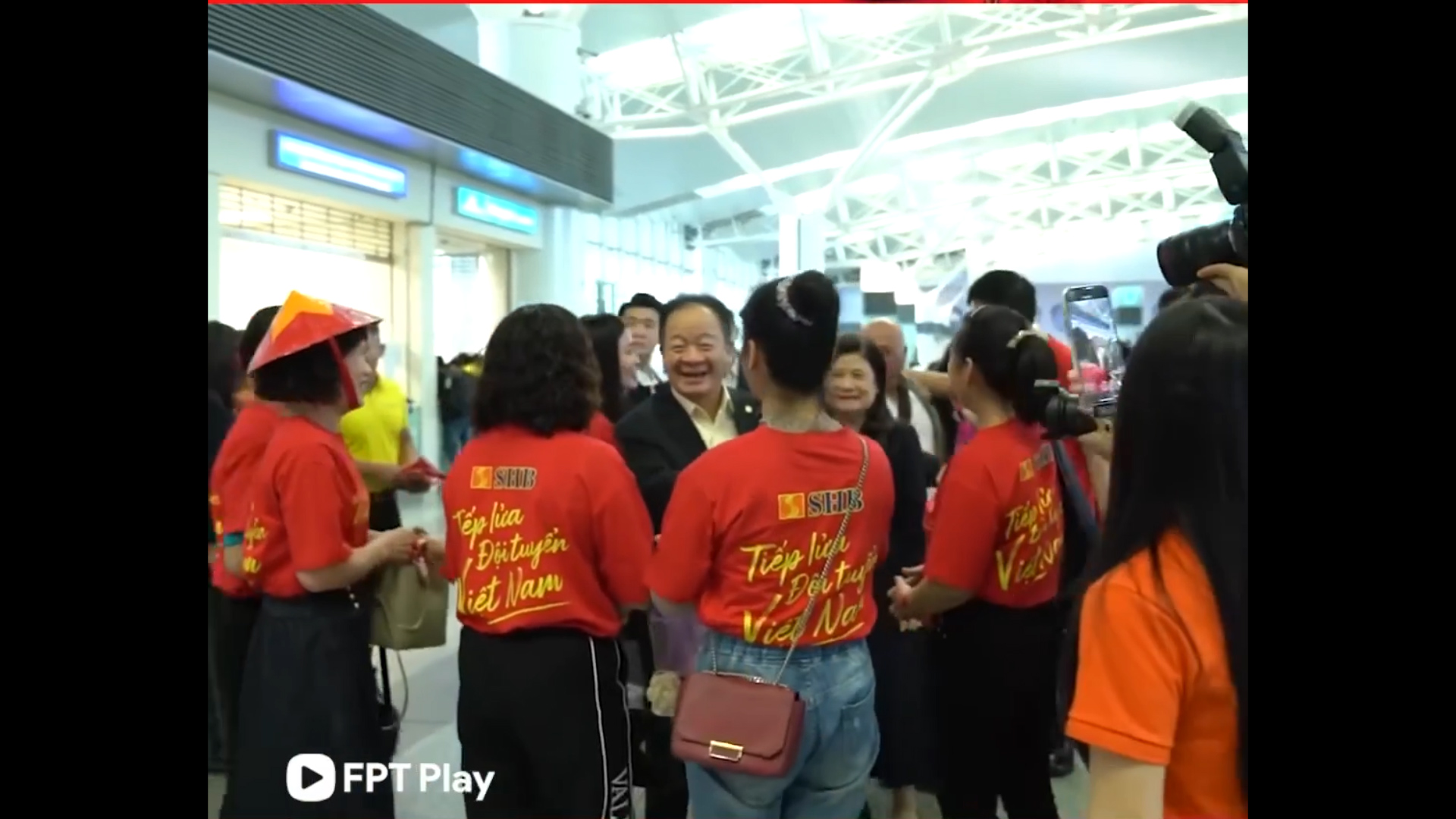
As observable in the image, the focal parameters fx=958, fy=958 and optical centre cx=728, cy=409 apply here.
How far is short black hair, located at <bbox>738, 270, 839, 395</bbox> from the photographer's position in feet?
4.83

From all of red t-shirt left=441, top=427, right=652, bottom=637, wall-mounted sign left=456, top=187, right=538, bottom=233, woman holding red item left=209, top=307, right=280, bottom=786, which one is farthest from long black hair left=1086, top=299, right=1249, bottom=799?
wall-mounted sign left=456, top=187, right=538, bottom=233

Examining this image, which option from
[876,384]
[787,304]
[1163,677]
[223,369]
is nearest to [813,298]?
[787,304]

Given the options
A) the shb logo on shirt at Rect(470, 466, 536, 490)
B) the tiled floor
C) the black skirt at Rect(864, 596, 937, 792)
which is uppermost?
the shb logo on shirt at Rect(470, 466, 536, 490)

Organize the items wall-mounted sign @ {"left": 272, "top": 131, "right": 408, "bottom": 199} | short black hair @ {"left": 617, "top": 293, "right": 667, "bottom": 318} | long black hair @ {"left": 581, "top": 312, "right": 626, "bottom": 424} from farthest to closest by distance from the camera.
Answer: wall-mounted sign @ {"left": 272, "top": 131, "right": 408, "bottom": 199} → short black hair @ {"left": 617, "top": 293, "right": 667, "bottom": 318} → long black hair @ {"left": 581, "top": 312, "right": 626, "bottom": 424}

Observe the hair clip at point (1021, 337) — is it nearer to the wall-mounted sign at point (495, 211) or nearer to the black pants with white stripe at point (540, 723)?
the black pants with white stripe at point (540, 723)

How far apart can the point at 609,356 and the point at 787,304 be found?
1210 millimetres

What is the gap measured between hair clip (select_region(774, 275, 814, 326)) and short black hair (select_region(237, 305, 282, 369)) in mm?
1221

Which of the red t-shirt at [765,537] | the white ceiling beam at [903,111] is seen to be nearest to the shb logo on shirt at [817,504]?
the red t-shirt at [765,537]

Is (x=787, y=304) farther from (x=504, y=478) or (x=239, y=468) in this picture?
(x=239, y=468)

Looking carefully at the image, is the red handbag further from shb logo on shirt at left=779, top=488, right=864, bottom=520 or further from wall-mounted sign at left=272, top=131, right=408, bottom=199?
wall-mounted sign at left=272, top=131, right=408, bottom=199

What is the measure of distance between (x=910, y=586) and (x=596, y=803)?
72cm

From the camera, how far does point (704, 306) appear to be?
7.24 ft

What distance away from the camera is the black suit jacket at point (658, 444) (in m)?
2.12
